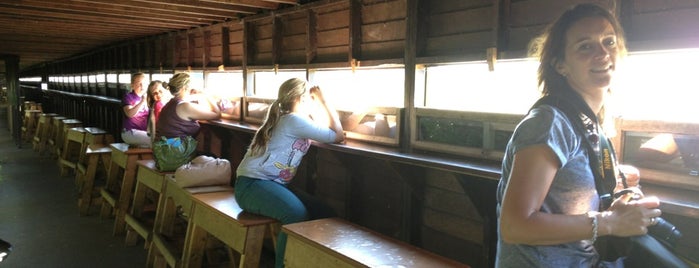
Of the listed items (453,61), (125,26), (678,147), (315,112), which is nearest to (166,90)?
(125,26)

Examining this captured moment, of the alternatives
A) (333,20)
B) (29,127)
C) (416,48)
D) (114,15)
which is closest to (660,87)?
(416,48)

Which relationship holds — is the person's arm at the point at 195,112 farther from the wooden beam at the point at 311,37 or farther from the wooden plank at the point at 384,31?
the wooden plank at the point at 384,31

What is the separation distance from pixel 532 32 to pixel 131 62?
6643mm

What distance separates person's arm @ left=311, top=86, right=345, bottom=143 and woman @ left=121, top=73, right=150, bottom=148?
2.59 m

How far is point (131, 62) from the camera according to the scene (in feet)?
24.8

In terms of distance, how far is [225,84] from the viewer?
5141 millimetres

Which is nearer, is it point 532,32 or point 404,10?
point 532,32

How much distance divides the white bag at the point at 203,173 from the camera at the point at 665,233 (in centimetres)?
276

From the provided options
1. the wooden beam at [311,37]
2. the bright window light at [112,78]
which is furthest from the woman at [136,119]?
the bright window light at [112,78]

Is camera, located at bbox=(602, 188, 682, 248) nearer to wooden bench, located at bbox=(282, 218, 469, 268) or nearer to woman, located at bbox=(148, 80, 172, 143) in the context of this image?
wooden bench, located at bbox=(282, 218, 469, 268)

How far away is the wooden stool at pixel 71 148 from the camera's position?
6477mm

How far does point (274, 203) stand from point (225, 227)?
318 millimetres

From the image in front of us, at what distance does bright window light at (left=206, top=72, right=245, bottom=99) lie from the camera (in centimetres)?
484

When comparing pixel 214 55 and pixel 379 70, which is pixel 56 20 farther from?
pixel 379 70
